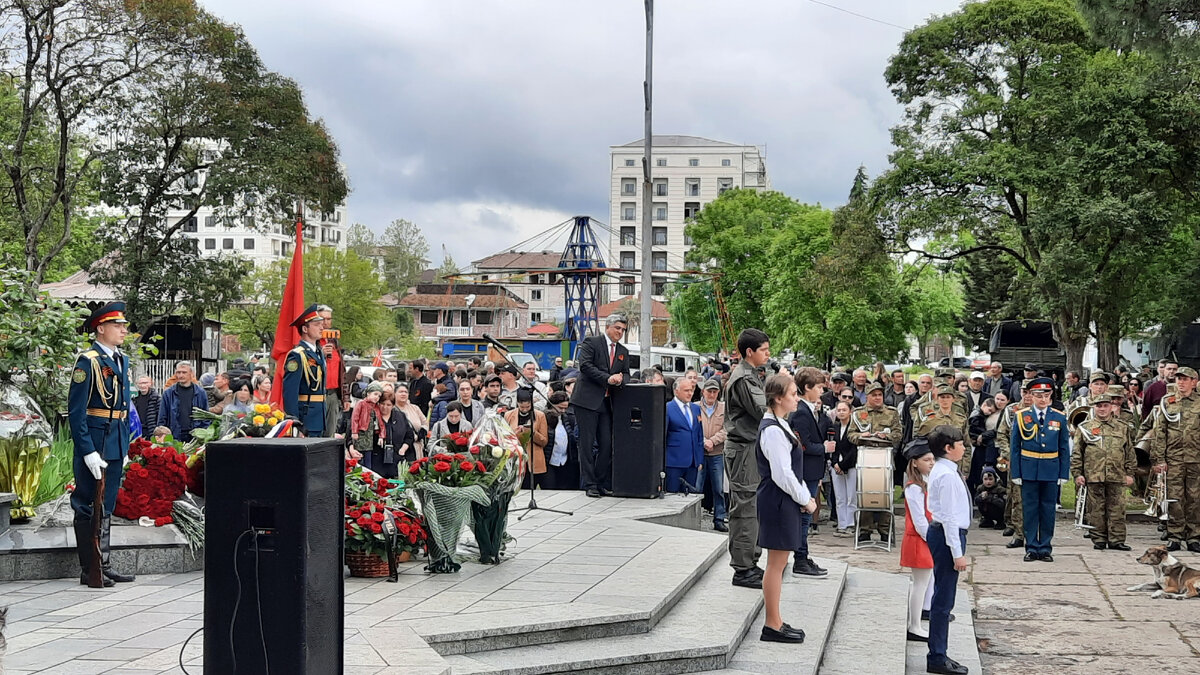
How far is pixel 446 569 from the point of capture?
9203 millimetres

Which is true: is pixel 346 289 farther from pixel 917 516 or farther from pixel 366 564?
pixel 917 516

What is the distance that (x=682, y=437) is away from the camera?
47.3 feet

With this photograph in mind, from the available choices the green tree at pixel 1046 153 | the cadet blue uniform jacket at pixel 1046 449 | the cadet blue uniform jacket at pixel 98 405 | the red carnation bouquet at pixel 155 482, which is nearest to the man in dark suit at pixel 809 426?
the cadet blue uniform jacket at pixel 1046 449

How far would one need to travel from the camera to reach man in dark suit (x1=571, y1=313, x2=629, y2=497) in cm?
1323

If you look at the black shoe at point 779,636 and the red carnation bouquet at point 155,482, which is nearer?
the black shoe at point 779,636

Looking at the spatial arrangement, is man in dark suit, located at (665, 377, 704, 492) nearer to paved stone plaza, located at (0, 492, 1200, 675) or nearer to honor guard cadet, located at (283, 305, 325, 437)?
paved stone plaza, located at (0, 492, 1200, 675)

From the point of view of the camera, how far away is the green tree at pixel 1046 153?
25.3 m

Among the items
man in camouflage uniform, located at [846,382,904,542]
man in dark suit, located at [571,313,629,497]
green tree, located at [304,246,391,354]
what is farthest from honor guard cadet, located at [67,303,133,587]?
green tree, located at [304,246,391,354]

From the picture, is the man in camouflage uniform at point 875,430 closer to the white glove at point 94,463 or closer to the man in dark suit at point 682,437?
the man in dark suit at point 682,437

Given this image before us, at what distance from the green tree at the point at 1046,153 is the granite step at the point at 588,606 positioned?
50.2 feet

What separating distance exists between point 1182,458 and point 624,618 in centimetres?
963

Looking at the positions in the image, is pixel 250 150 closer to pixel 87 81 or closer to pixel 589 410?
pixel 87 81

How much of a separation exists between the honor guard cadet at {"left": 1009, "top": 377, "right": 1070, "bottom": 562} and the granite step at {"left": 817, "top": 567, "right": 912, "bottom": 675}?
8.25 ft

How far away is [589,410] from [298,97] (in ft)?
67.9
